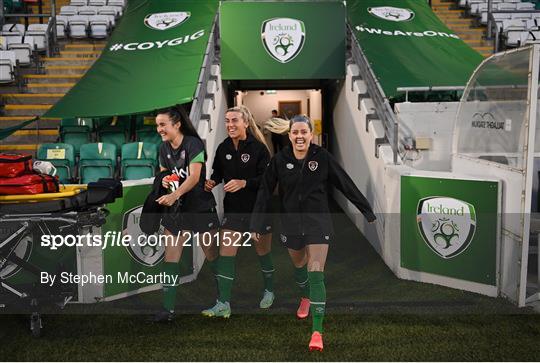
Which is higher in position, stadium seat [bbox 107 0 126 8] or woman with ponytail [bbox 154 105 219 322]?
stadium seat [bbox 107 0 126 8]

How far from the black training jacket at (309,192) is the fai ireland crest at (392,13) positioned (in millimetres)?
8473

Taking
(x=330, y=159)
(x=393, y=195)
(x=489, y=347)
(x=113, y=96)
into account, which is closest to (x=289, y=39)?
(x=113, y=96)

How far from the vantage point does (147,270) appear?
6211mm

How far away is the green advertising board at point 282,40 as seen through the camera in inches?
429

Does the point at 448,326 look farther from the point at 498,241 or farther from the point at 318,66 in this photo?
the point at 318,66

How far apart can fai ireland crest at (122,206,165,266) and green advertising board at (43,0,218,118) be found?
3686 mm

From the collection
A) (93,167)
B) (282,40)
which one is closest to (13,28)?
(93,167)

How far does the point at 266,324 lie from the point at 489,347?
181 cm

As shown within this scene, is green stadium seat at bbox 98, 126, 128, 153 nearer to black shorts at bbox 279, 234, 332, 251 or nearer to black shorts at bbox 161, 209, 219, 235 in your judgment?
black shorts at bbox 161, 209, 219, 235

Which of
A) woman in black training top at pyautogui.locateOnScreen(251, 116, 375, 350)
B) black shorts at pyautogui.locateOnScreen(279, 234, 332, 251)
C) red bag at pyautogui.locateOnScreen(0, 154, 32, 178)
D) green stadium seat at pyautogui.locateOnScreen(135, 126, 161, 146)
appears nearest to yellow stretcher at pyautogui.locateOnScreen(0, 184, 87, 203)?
red bag at pyautogui.locateOnScreen(0, 154, 32, 178)

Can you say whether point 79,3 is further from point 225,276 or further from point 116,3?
point 225,276

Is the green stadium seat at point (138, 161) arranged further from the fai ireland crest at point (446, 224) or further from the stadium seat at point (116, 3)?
the stadium seat at point (116, 3)

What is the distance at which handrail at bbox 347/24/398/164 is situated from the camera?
7.87 metres

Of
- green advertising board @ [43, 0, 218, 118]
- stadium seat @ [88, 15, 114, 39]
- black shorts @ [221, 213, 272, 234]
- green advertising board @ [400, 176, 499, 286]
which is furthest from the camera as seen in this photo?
stadium seat @ [88, 15, 114, 39]
